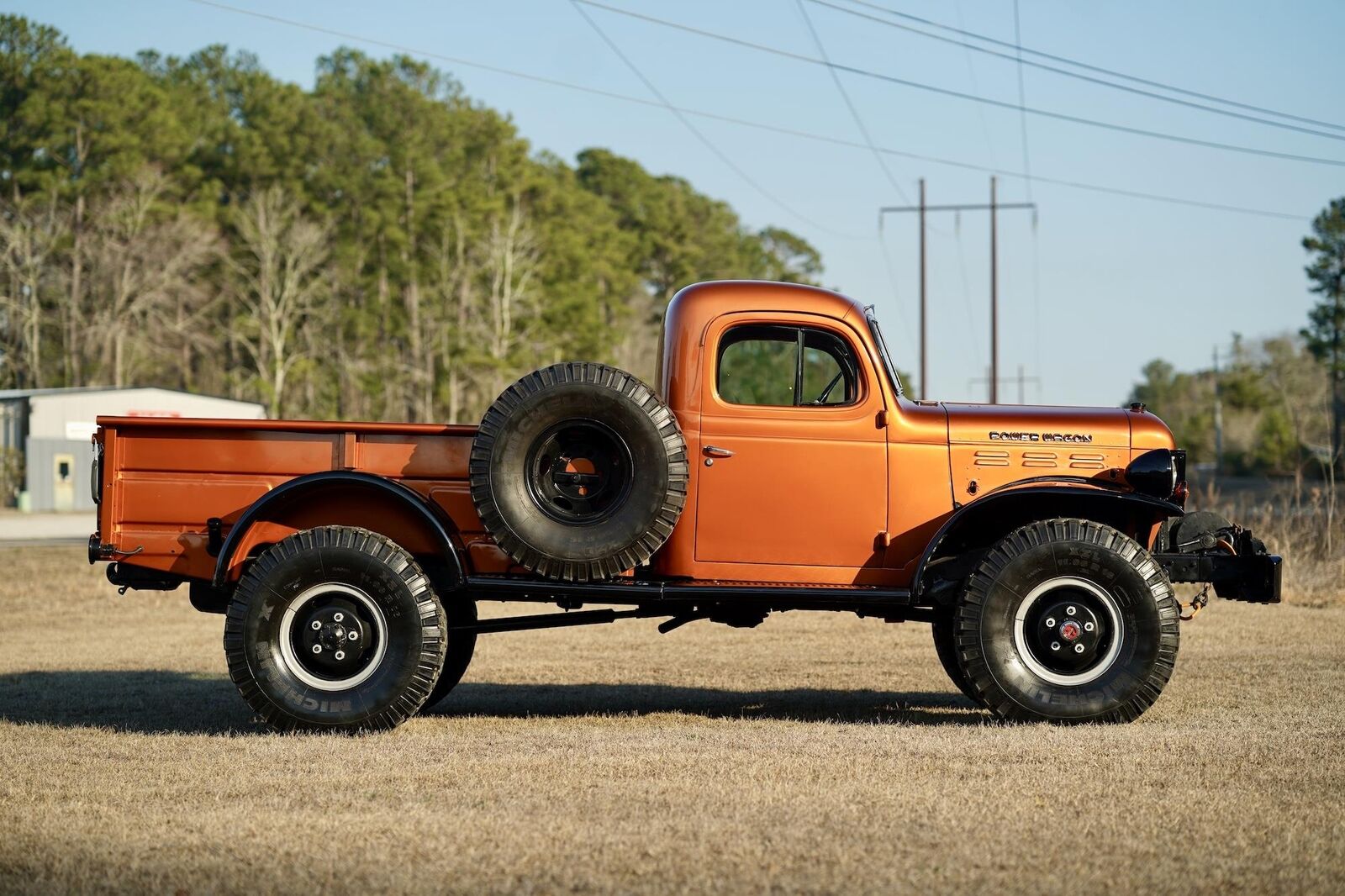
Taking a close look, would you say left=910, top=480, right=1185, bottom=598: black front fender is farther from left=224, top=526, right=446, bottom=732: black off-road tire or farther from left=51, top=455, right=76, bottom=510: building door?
left=51, top=455, right=76, bottom=510: building door

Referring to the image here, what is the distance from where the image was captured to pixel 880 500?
28.8 ft

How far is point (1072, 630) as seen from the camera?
28.1ft

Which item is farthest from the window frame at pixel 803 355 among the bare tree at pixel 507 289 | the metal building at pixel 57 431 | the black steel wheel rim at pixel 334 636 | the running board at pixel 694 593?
the bare tree at pixel 507 289

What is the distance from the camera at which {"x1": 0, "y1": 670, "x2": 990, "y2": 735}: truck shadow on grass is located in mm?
9305

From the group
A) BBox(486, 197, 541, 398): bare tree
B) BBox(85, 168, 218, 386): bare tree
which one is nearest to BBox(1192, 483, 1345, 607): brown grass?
BBox(486, 197, 541, 398): bare tree

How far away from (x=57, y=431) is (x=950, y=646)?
141 ft

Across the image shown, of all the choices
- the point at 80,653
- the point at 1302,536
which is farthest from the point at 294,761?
the point at 1302,536

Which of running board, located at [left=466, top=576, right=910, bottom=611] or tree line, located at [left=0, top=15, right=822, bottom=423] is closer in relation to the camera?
running board, located at [left=466, top=576, right=910, bottom=611]

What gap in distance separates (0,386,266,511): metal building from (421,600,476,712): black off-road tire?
1522 inches

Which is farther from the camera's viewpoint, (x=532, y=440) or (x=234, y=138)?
(x=234, y=138)

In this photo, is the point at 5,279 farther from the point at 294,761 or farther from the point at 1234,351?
the point at 1234,351

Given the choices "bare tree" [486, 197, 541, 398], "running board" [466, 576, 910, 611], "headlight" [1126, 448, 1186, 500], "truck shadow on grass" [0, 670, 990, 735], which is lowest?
"truck shadow on grass" [0, 670, 990, 735]

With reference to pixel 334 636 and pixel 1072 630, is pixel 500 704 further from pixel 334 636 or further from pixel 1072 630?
pixel 1072 630

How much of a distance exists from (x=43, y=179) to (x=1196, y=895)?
5841cm
